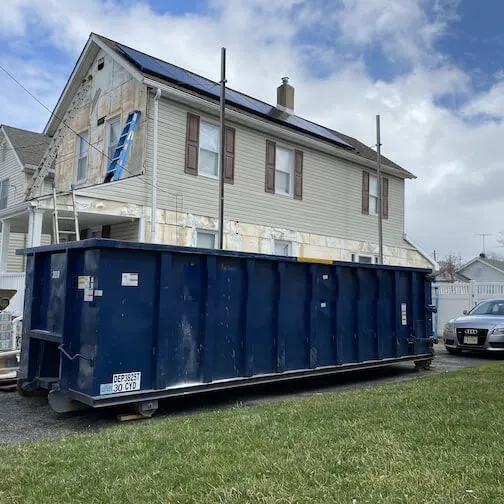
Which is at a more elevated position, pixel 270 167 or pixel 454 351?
pixel 270 167

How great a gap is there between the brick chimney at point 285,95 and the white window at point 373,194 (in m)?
4.11

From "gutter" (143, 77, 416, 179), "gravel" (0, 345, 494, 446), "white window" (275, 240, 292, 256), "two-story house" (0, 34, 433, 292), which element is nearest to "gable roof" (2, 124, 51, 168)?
"two-story house" (0, 34, 433, 292)

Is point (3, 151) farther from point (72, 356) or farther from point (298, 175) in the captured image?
point (72, 356)

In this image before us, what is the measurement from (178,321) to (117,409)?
143cm

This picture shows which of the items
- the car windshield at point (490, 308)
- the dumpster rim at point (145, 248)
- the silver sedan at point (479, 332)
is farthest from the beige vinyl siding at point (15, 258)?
the car windshield at point (490, 308)

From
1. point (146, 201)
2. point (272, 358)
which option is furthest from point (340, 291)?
point (146, 201)

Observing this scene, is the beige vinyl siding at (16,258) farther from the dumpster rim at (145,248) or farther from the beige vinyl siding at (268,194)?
the dumpster rim at (145,248)

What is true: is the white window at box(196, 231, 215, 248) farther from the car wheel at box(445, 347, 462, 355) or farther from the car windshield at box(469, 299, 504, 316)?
the car windshield at box(469, 299, 504, 316)

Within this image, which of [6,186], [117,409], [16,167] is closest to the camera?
[117,409]

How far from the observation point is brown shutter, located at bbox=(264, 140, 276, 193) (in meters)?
15.8

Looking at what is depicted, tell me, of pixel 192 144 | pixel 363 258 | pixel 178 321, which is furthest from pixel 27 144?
pixel 178 321

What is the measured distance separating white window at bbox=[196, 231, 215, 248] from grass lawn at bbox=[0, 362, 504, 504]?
28.1 feet

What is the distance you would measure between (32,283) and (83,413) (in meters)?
1.96

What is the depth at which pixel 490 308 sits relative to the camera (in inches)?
570
